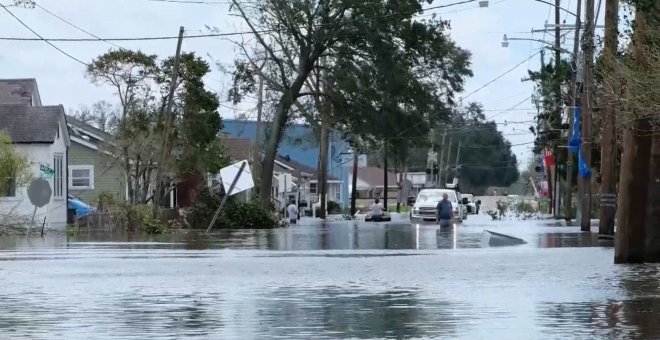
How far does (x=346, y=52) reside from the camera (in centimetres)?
6375

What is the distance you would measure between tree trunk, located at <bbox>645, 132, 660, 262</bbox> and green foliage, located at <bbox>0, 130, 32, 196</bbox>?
28950mm

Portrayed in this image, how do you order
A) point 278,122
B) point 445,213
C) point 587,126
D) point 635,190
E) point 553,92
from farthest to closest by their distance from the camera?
point 553,92
point 278,122
point 445,213
point 587,126
point 635,190

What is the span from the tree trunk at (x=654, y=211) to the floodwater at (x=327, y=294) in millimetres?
977

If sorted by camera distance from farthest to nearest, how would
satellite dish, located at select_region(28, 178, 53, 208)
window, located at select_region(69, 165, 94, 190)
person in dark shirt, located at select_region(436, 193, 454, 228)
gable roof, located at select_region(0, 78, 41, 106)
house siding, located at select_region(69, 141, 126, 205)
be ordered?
gable roof, located at select_region(0, 78, 41, 106) < window, located at select_region(69, 165, 94, 190) < house siding, located at select_region(69, 141, 126, 205) < person in dark shirt, located at select_region(436, 193, 454, 228) < satellite dish, located at select_region(28, 178, 53, 208)

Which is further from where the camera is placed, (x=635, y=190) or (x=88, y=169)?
(x=88, y=169)

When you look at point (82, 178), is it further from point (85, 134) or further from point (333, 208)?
point (333, 208)

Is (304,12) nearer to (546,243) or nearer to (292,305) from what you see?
(546,243)

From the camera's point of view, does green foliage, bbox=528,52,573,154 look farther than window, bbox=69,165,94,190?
No

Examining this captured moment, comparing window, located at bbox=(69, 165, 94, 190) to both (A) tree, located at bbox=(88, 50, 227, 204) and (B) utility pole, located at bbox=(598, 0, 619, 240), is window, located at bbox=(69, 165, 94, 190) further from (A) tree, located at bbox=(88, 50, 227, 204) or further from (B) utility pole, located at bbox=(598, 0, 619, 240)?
(B) utility pole, located at bbox=(598, 0, 619, 240)

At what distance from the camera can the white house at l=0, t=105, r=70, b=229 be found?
54.4m

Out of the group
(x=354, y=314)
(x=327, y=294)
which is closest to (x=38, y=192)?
(x=327, y=294)

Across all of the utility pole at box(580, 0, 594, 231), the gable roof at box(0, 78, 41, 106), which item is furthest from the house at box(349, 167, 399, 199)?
the utility pole at box(580, 0, 594, 231)

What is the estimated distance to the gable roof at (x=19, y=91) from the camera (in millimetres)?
69250

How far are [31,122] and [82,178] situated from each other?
12363mm
